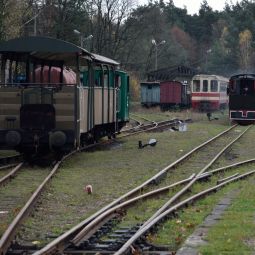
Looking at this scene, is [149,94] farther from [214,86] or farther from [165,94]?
[214,86]

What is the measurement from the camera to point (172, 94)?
6078 cm

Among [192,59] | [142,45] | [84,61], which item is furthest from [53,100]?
[192,59]

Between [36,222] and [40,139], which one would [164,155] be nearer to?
[40,139]

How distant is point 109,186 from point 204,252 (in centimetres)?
638

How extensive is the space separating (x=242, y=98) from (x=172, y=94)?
2146 centimetres

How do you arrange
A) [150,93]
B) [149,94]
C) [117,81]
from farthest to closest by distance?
[149,94] → [150,93] → [117,81]

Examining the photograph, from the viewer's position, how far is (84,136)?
20.6 m

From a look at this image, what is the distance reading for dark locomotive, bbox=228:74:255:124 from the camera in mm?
39438

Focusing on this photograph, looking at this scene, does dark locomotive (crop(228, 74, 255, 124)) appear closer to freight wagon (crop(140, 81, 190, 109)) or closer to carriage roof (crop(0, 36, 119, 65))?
freight wagon (crop(140, 81, 190, 109))

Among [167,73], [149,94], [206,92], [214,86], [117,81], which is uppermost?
[167,73]

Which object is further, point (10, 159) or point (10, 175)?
point (10, 159)

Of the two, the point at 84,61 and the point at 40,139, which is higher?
the point at 84,61

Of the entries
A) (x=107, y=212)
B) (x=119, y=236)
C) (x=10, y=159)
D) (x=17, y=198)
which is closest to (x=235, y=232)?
(x=119, y=236)

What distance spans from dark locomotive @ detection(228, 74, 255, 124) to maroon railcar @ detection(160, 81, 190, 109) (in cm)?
2072
